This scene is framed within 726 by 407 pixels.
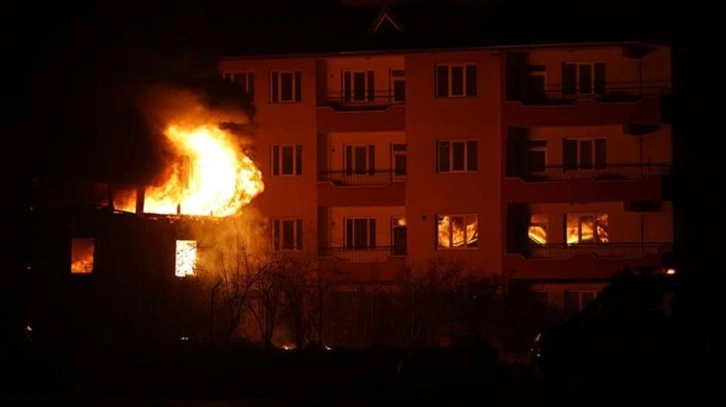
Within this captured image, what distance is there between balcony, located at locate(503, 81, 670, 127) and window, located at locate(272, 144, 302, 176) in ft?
25.8

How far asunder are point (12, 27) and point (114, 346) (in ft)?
45.5

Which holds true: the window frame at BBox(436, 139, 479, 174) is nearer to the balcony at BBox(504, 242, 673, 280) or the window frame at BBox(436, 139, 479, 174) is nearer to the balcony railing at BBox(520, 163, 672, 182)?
the balcony railing at BBox(520, 163, 672, 182)

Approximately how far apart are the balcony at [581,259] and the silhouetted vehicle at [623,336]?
96.8 feet

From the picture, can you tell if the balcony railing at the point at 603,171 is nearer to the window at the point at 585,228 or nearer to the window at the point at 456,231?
the window at the point at 585,228

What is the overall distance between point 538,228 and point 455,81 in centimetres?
624

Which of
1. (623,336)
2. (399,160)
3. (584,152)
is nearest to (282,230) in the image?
(399,160)

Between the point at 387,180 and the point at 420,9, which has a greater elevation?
the point at 420,9

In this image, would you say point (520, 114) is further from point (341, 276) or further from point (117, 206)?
point (117, 206)

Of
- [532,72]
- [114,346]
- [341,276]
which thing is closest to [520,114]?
[532,72]

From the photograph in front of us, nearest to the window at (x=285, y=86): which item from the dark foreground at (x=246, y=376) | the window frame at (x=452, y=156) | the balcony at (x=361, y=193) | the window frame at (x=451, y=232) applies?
the balcony at (x=361, y=193)

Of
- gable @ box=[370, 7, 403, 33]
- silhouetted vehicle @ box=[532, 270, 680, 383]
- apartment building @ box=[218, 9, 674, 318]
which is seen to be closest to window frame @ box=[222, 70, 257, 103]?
apartment building @ box=[218, 9, 674, 318]

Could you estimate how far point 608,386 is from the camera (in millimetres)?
15664

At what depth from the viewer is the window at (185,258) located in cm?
3656

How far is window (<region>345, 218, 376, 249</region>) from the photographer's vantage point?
1880 inches
